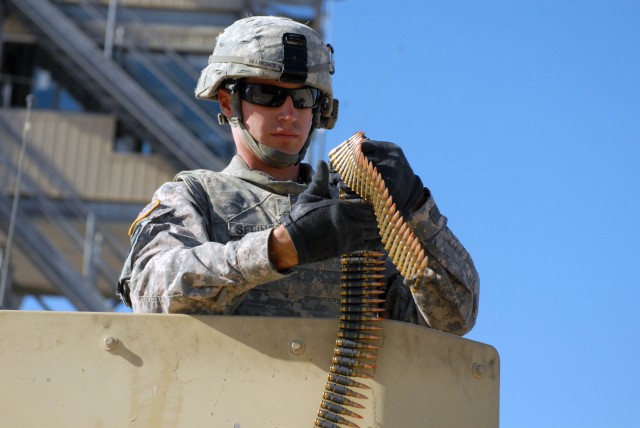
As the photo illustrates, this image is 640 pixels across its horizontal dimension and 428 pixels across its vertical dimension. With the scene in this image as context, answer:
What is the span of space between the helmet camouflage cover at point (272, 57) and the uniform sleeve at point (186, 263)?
57 cm

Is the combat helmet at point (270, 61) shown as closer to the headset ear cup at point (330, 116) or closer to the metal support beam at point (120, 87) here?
the headset ear cup at point (330, 116)

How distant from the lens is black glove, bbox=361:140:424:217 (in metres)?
5.14

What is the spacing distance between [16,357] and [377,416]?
1.22 meters

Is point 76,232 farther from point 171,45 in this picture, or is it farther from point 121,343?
point 121,343

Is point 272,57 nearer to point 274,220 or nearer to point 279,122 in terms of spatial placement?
point 279,122

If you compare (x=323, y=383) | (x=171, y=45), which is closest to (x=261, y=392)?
(x=323, y=383)

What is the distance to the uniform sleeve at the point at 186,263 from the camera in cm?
518

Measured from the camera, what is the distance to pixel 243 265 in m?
5.18

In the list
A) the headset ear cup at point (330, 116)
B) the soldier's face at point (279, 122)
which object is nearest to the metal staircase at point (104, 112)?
the headset ear cup at point (330, 116)

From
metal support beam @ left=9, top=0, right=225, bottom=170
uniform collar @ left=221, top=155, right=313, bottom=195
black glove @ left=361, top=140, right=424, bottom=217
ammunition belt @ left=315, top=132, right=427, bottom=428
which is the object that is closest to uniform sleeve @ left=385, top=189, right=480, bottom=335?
black glove @ left=361, top=140, right=424, bottom=217

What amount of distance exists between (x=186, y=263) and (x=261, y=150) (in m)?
0.97

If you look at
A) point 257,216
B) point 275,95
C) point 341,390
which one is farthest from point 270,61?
point 341,390

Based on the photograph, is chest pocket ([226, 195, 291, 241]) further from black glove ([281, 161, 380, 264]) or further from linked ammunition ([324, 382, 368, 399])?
linked ammunition ([324, 382, 368, 399])

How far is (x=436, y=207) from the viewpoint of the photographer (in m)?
5.44
